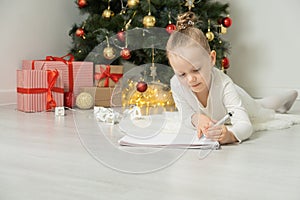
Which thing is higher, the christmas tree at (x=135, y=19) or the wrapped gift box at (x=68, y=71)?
the christmas tree at (x=135, y=19)

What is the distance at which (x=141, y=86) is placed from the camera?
53.8 inches

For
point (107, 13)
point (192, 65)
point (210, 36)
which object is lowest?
point (192, 65)

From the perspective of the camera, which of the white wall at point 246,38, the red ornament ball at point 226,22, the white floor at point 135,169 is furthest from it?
the red ornament ball at point 226,22

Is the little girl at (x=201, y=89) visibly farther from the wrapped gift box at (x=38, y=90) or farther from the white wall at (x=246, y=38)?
the white wall at (x=246, y=38)

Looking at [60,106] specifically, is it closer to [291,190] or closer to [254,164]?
[254,164]

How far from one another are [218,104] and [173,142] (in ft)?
0.84

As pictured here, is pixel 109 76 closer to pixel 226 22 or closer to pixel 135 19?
pixel 135 19

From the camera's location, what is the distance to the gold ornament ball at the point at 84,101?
214 centimetres

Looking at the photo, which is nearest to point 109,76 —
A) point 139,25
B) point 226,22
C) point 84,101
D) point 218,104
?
point 84,101

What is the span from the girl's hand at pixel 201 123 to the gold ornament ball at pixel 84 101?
2.64 ft

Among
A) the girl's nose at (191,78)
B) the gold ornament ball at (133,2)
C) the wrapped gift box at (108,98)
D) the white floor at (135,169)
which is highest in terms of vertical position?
the gold ornament ball at (133,2)

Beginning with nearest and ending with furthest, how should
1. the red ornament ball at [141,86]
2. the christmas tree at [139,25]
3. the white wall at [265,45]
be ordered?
1. the red ornament ball at [141,86]
2. the christmas tree at [139,25]
3. the white wall at [265,45]

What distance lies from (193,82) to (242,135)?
234 mm

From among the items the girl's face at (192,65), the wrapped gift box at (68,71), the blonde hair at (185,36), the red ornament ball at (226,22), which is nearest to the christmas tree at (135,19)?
the red ornament ball at (226,22)
